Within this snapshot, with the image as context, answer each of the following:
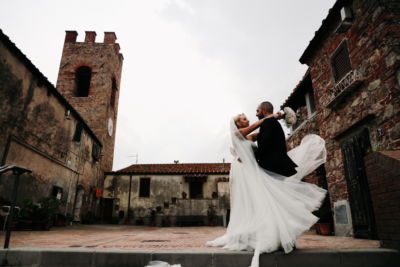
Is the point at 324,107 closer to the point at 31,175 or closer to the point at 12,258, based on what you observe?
the point at 12,258

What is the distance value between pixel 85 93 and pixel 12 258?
19173 millimetres

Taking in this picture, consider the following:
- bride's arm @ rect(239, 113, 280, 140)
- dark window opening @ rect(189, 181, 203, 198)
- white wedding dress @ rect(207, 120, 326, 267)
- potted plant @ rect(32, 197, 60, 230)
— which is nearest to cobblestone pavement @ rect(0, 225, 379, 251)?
white wedding dress @ rect(207, 120, 326, 267)

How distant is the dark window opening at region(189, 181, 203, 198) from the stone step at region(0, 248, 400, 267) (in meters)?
17.3

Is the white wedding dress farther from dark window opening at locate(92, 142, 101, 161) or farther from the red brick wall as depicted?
dark window opening at locate(92, 142, 101, 161)

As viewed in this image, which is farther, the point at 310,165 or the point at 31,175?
the point at 31,175

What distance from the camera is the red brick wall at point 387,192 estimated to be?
8.38 ft

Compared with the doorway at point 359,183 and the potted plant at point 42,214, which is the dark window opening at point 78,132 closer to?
the potted plant at point 42,214

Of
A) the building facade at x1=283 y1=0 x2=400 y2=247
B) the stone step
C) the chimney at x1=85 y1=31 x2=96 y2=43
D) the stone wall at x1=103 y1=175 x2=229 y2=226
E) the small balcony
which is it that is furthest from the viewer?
the chimney at x1=85 y1=31 x2=96 y2=43

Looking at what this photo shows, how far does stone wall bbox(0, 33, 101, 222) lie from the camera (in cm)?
828

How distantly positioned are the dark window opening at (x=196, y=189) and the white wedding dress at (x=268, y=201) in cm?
1652

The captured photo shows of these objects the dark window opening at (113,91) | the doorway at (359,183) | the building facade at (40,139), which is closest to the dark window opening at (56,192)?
the building facade at (40,139)

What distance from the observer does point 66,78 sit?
1864cm

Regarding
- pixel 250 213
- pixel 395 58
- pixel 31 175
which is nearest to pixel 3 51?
pixel 31 175

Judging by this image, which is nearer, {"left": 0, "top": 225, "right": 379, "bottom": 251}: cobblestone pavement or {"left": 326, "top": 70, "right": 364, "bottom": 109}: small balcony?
{"left": 0, "top": 225, "right": 379, "bottom": 251}: cobblestone pavement
